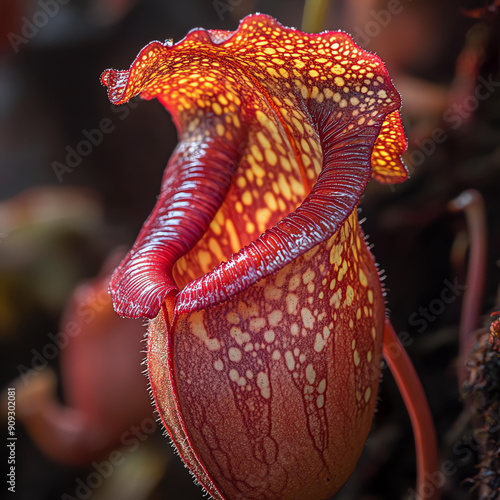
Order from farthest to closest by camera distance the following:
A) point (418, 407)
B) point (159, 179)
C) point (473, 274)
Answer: point (159, 179)
point (473, 274)
point (418, 407)

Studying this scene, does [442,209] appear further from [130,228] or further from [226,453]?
[130,228]

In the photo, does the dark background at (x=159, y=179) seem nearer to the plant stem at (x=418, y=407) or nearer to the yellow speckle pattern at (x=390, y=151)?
the plant stem at (x=418, y=407)

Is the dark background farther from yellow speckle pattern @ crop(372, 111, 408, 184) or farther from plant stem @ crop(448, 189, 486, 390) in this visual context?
yellow speckle pattern @ crop(372, 111, 408, 184)

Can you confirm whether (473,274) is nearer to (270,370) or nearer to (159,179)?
(270,370)

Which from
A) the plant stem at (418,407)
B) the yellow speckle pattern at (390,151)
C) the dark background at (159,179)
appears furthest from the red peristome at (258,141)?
the dark background at (159,179)

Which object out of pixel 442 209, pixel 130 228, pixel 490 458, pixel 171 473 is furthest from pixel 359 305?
pixel 130 228

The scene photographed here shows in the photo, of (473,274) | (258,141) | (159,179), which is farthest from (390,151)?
(159,179)

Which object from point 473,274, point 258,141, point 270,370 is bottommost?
point 473,274
